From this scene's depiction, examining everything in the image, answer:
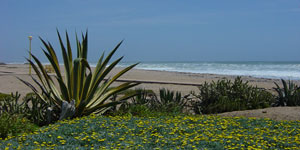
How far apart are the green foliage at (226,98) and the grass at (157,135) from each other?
2.95 m

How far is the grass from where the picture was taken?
220 inches

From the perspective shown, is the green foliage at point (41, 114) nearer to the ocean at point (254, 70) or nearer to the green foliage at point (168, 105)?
the green foliage at point (168, 105)

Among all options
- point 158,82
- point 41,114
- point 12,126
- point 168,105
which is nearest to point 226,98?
point 168,105

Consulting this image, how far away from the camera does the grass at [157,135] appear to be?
18.3 feet

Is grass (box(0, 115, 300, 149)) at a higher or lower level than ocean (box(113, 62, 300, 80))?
lower

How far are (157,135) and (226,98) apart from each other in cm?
515

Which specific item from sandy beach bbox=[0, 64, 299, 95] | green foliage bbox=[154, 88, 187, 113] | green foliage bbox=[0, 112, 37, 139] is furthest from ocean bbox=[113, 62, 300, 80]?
green foliage bbox=[0, 112, 37, 139]

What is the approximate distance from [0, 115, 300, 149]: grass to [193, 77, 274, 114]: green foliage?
295cm

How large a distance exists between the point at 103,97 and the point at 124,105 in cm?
64

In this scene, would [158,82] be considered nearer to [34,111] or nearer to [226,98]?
[226,98]

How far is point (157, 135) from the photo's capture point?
6043 millimetres

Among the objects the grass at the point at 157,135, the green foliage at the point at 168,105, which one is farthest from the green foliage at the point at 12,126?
the green foliage at the point at 168,105

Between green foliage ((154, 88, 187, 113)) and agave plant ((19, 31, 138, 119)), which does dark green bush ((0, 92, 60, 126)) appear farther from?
green foliage ((154, 88, 187, 113))

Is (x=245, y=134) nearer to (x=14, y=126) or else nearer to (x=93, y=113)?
(x=93, y=113)
